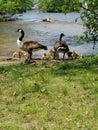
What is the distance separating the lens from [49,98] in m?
8.98

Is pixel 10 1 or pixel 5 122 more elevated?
pixel 5 122

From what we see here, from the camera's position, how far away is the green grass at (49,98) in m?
7.37

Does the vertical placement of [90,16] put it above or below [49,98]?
above

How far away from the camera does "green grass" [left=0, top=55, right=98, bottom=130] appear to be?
737 cm

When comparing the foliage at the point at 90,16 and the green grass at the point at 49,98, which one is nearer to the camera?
the green grass at the point at 49,98

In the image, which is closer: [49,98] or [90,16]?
[49,98]

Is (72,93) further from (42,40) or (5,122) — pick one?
(42,40)

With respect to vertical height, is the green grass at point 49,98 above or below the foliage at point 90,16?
below

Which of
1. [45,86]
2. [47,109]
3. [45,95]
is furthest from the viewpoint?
[45,86]

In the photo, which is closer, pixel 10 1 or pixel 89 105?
pixel 89 105

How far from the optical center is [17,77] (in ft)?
37.1

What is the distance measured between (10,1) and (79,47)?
33.4m

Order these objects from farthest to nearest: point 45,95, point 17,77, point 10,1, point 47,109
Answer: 1. point 10,1
2. point 17,77
3. point 45,95
4. point 47,109

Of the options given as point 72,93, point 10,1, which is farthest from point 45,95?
point 10,1
